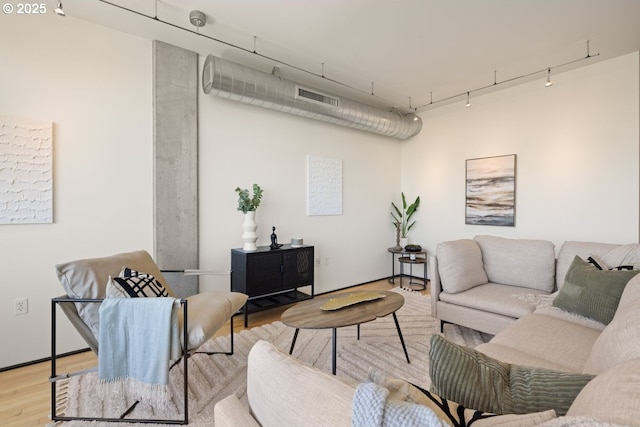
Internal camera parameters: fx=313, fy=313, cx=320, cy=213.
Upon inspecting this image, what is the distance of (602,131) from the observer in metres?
3.39

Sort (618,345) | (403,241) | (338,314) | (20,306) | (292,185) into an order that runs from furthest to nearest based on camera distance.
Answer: (403,241), (292,185), (20,306), (338,314), (618,345)

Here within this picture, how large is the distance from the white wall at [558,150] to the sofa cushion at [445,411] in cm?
377

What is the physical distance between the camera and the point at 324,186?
14.1 ft

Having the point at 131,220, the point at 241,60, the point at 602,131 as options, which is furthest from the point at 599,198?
the point at 131,220

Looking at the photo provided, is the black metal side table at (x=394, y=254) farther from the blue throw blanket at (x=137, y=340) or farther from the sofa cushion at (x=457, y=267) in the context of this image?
the blue throw blanket at (x=137, y=340)

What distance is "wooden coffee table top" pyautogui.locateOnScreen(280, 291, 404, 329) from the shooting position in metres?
1.97

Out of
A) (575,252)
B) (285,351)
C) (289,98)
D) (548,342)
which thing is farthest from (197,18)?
(575,252)

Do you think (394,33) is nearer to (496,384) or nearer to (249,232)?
(249,232)

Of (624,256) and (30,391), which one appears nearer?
(30,391)

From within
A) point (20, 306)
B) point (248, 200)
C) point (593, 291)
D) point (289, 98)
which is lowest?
point (20, 306)

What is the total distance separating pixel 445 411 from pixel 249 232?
2846 millimetres

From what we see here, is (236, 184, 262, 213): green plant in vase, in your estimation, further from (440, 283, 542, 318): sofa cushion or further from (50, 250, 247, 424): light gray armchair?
(440, 283, 542, 318): sofa cushion

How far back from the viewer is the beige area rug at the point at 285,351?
6.14 ft

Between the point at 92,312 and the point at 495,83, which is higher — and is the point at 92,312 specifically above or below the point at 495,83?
below
